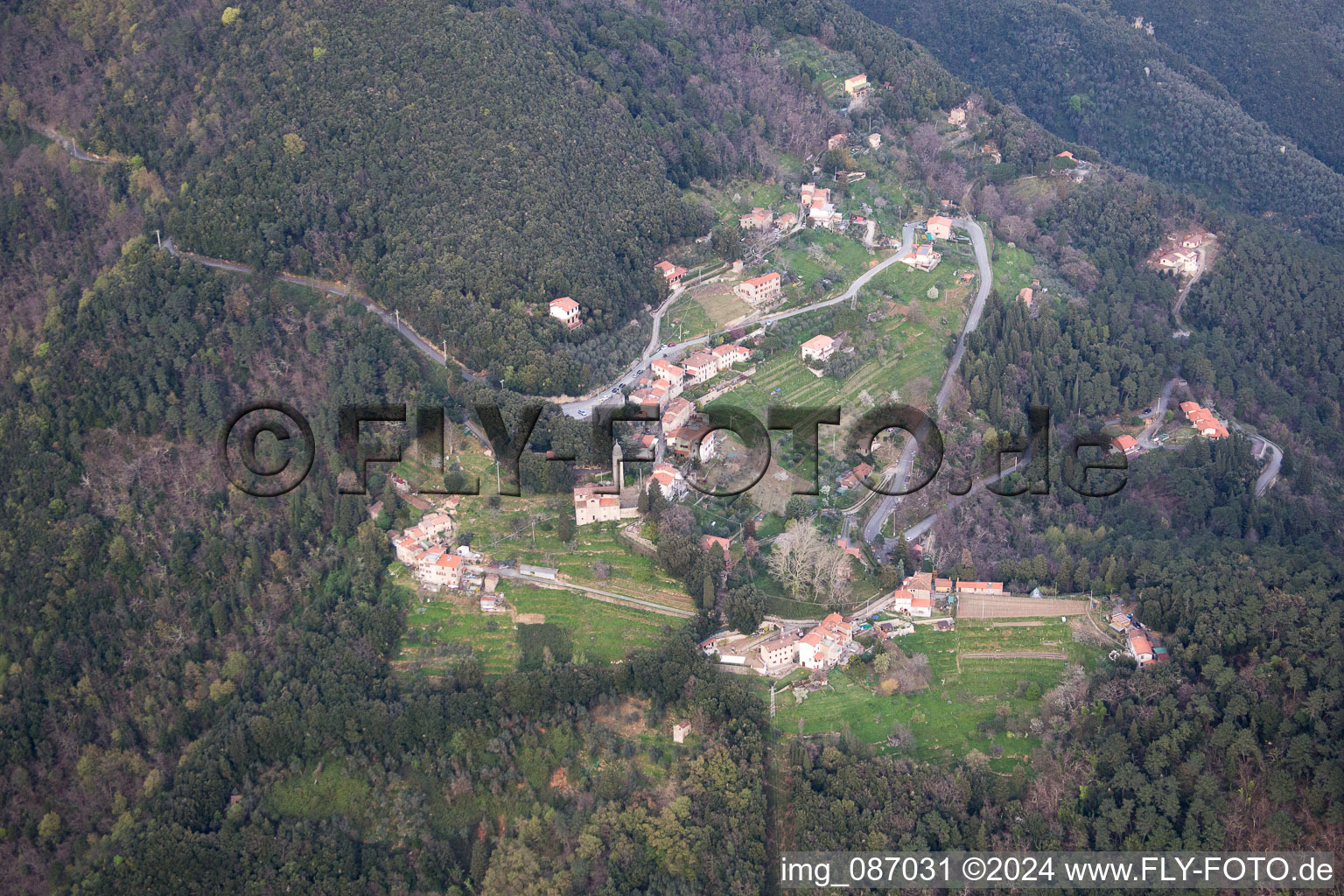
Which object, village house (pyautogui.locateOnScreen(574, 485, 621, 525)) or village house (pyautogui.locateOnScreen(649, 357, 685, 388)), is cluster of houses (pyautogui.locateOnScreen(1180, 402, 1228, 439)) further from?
village house (pyautogui.locateOnScreen(574, 485, 621, 525))

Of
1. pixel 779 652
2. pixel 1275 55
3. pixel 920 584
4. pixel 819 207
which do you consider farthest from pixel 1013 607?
pixel 1275 55

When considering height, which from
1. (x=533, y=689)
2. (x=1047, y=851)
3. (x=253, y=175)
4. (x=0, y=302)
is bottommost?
(x=1047, y=851)

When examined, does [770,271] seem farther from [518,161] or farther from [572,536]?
[572,536]

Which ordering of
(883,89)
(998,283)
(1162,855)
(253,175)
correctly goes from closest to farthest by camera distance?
(1162,855) → (253,175) → (998,283) → (883,89)

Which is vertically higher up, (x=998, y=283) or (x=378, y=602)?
(x=998, y=283)

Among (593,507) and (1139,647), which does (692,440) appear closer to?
(593,507)

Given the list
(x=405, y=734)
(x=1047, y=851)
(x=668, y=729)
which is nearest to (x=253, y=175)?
(x=405, y=734)

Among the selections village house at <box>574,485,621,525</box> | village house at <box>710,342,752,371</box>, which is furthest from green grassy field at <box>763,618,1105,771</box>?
village house at <box>710,342,752,371</box>

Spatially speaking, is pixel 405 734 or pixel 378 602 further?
pixel 378 602
